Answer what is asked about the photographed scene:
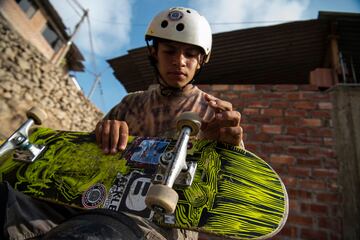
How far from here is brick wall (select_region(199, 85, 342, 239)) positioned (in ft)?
7.70

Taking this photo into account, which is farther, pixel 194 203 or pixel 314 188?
pixel 314 188

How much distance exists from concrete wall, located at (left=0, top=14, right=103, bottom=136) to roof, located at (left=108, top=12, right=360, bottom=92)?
3050 millimetres

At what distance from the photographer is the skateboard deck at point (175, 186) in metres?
0.95

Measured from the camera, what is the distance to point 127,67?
4.96 metres

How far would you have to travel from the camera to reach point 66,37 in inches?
754

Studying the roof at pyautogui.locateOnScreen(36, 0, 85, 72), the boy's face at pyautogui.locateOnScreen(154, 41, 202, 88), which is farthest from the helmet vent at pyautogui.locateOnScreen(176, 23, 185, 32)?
the roof at pyautogui.locateOnScreen(36, 0, 85, 72)

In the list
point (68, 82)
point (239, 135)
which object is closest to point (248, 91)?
point (239, 135)

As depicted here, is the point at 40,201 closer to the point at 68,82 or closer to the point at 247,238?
the point at 247,238

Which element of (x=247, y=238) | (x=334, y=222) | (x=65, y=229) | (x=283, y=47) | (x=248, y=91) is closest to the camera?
(x=65, y=229)

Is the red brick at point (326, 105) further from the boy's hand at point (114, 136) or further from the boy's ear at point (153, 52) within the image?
the boy's hand at point (114, 136)

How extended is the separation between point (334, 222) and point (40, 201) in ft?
7.95

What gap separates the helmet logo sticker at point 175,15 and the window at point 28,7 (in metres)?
18.9

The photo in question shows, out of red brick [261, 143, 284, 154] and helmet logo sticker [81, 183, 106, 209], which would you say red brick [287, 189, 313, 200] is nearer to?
red brick [261, 143, 284, 154]

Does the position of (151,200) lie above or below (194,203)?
below
